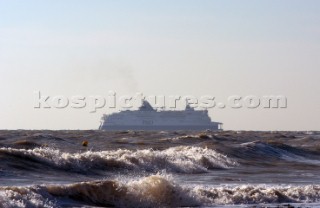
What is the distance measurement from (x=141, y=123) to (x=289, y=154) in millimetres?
86776

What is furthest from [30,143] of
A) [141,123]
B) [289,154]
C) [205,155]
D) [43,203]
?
[141,123]

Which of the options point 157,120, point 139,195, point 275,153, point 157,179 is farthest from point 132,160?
point 157,120

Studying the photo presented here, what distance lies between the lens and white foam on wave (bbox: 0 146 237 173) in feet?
81.3

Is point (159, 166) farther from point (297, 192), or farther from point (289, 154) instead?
point (289, 154)

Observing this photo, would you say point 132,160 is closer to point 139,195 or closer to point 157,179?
point 157,179

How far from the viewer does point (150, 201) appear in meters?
16.2

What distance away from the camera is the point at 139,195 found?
16312 millimetres

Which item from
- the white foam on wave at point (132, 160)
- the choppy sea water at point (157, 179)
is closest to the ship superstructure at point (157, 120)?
the choppy sea water at point (157, 179)

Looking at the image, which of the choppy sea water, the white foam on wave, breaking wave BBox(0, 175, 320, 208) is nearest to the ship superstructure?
the choppy sea water

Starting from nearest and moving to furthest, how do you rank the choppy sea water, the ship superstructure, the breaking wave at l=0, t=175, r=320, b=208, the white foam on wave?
1. the breaking wave at l=0, t=175, r=320, b=208
2. the choppy sea water
3. the white foam on wave
4. the ship superstructure

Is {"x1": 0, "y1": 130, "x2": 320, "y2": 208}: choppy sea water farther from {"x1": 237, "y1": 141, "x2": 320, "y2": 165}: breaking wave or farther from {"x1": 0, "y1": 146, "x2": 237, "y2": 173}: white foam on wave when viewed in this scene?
{"x1": 237, "y1": 141, "x2": 320, "y2": 165}: breaking wave

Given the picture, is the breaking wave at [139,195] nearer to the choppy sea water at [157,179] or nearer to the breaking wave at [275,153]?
the choppy sea water at [157,179]

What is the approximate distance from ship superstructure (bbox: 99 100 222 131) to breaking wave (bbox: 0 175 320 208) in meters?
107

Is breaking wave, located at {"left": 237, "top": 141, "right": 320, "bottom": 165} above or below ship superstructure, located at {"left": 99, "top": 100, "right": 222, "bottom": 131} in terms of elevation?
below
